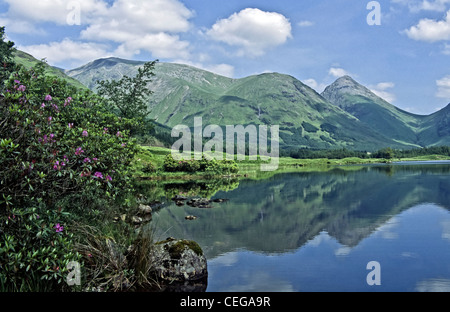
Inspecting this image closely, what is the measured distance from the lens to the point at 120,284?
46.4 ft

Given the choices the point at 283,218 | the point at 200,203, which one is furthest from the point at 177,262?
the point at 200,203

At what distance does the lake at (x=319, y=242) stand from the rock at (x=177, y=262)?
1.01 metres

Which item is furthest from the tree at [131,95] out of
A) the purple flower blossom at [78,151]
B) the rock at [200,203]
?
the purple flower blossom at [78,151]

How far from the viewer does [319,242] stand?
26.8 metres

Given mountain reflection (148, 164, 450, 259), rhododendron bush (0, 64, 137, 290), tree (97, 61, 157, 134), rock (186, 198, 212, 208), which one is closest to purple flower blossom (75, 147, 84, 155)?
rhododendron bush (0, 64, 137, 290)

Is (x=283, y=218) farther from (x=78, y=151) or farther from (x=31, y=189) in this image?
(x=31, y=189)

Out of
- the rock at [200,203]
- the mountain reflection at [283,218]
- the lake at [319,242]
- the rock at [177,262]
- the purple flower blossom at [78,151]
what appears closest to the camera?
the purple flower blossom at [78,151]

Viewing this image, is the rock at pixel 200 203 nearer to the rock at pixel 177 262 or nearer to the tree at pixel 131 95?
the tree at pixel 131 95

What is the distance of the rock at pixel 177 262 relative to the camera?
16.8 m

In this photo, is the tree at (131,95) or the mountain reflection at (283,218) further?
the tree at (131,95)

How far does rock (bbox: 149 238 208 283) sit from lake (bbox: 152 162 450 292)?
3.31 ft

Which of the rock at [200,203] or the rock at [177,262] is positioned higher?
the rock at [200,203]

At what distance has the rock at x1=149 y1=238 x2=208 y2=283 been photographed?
1675 centimetres
